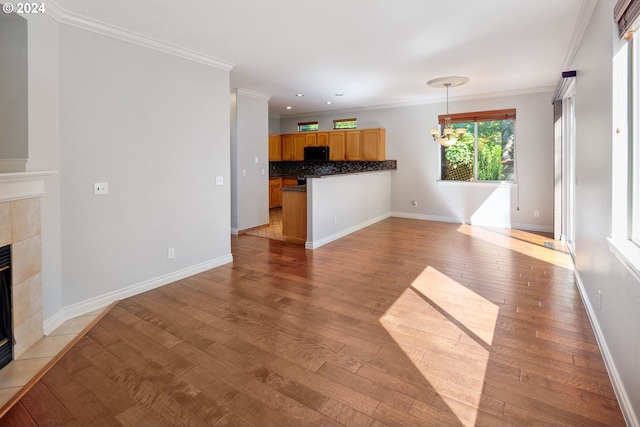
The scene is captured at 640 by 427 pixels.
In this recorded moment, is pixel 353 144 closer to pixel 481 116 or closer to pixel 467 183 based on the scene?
pixel 467 183

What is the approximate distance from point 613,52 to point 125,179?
158 inches

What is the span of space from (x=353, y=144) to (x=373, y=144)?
1.66 ft

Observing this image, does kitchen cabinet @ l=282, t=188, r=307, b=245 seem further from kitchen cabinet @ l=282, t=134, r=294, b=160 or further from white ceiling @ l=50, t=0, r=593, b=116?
kitchen cabinet @ l=282, t=134, r=294, b=160

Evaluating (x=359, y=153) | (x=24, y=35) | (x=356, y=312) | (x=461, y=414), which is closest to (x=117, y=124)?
(x=24, y=35)

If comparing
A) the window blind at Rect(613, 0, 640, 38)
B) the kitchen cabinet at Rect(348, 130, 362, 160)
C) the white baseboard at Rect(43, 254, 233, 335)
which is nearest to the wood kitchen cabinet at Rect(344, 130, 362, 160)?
the kitchen cabinet at Rect(348, 130, 362, 160)

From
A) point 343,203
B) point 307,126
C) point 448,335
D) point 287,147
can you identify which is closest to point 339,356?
point 448,335

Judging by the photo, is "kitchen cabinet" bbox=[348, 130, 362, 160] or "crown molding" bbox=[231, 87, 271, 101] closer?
"crown molding" bbox=[231, 87, 271, 101]

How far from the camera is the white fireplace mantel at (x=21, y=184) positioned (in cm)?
232

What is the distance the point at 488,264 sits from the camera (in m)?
4.57

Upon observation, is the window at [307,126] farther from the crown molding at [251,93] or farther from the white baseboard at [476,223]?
the white baseboard at [476,223]

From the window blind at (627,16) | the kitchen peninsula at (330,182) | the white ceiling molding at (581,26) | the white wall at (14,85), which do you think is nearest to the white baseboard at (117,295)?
the white wall at (14,85)

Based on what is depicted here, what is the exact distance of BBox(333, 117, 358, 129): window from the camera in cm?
864

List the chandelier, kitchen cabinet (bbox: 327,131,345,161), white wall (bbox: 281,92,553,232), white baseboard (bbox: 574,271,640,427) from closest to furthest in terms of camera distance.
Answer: white baseboard (bbox: 574,271,640,427), the chandelier, white wall (bbox: 281,92,553,232), kitchen cabinet (bbox: 327,131,345,161)

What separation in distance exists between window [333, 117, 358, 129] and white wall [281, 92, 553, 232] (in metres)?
0.13
